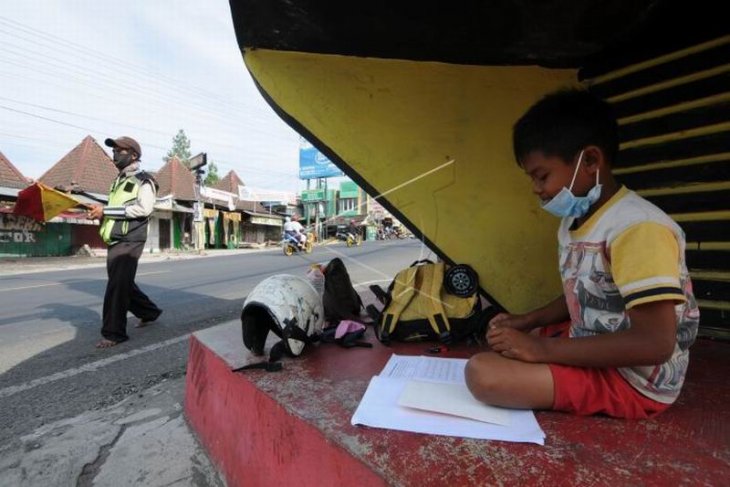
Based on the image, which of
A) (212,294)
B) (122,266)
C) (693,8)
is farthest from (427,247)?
(212,294)

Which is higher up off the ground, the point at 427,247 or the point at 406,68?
the point at 406,68

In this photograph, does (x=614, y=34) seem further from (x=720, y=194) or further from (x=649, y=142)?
(x=720, y=194)

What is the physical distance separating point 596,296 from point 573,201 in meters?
0.30

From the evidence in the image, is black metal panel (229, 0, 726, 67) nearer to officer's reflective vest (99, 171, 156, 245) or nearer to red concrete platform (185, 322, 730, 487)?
red concrete platform (185, 322, 730, 487)

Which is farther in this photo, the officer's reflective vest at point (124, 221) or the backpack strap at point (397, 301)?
the officer's reflective vest at point (124, 221)

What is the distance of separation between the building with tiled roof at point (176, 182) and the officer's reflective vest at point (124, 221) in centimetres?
2094

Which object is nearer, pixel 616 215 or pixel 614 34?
pixel 616 215

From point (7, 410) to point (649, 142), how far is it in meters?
3.80

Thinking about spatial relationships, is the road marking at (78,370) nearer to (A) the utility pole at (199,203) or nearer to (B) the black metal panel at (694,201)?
(B) the black metal panel at (694,201)

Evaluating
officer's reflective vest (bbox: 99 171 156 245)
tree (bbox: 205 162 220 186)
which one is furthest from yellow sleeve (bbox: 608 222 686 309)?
tree (bbox: 205 162 220 186)

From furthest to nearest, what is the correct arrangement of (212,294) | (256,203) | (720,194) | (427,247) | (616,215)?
1. (256,203)
2. (212,294)
3. (427,247)
4. (720,194)
5. (616,215)

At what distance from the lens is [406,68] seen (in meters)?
2.54

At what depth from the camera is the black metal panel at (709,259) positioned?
210cm

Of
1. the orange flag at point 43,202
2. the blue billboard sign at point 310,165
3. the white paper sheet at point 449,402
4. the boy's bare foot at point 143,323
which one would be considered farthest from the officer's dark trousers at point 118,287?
the blue billboard sign at point 310,165
